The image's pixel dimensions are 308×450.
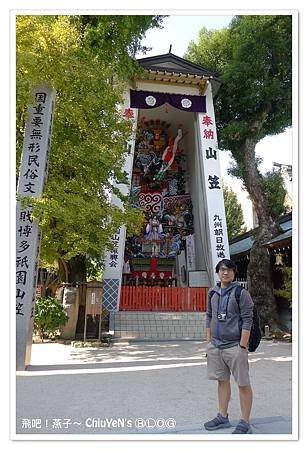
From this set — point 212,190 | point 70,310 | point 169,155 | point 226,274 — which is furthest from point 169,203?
point 226,274

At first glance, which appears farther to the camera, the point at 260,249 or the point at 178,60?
the point at 178,60

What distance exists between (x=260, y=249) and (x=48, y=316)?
638 cm

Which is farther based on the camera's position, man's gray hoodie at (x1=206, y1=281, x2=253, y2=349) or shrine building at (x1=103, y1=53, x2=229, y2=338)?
shrine building at (x1=103, y1=53, x2=229, y2=338)

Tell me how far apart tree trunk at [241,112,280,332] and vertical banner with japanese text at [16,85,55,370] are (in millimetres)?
6984

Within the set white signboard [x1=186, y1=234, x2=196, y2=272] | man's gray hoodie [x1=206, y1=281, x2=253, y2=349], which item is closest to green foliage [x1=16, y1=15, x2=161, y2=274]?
man's gray hoodie [x1=206, y1=281, x2=253, y2=349]

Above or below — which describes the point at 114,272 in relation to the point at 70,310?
above

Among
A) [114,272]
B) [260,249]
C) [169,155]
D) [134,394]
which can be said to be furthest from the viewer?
[169,155]

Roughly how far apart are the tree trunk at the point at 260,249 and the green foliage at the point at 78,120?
497 centimetres

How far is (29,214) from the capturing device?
5645 mm

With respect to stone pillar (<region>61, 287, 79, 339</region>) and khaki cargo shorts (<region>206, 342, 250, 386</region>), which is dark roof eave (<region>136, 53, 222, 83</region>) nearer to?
stone pillar (<region>61, 287, 79, 339</region>)

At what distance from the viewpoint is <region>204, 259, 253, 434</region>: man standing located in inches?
124

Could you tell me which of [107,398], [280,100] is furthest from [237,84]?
[107,398]

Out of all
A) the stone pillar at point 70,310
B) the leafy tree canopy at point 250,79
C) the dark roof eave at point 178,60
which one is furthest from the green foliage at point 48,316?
the leafy tree canopy at point 250,79

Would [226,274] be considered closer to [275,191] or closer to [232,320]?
[232,320]
